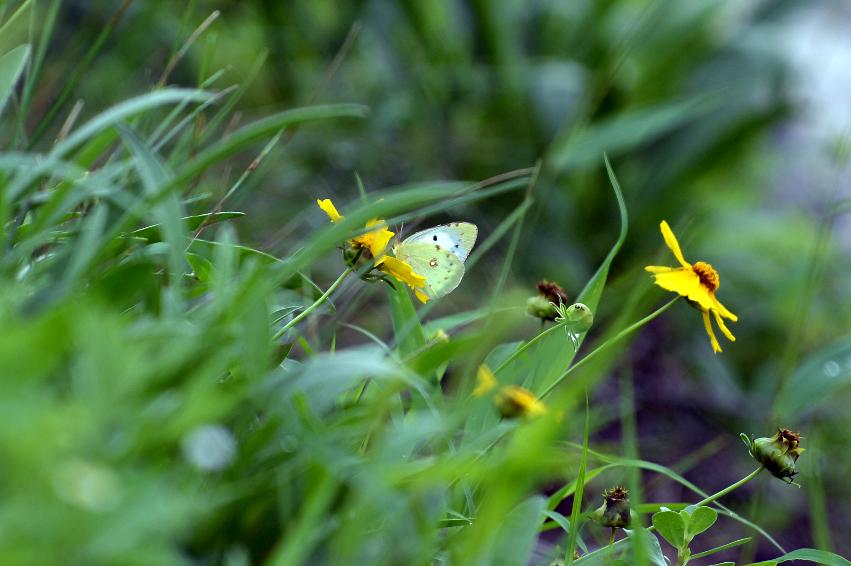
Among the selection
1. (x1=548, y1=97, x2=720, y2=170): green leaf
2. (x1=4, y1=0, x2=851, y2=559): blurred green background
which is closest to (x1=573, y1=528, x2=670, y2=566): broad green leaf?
(x1=548, y1=97, x2=720, y2=170): green leaf

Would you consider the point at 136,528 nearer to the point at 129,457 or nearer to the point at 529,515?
the point at 129,457

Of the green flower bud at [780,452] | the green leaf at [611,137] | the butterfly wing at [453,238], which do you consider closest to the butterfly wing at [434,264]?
the butterfly wing at [453,238]

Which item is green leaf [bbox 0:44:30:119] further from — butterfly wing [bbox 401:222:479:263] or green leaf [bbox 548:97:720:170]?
green leaf [bbox 548:97:720:170]

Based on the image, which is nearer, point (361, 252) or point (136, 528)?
point (136, 528)

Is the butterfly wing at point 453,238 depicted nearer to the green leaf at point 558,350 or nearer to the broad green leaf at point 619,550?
the green leaf at point 558,350

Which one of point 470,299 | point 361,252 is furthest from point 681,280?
point 470,299

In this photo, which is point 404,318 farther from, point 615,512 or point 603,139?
point 603,139
